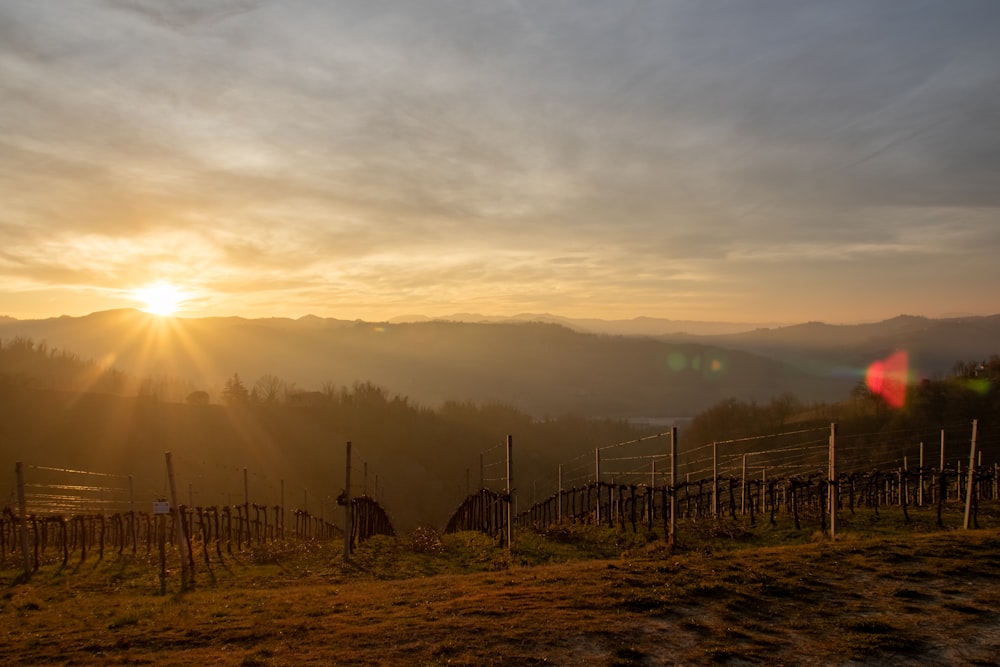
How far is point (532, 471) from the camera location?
13438cm

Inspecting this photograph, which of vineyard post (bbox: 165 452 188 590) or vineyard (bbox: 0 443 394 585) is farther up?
vineyard post (bbox: 165 452 188 590)

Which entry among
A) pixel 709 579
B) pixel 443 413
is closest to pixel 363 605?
pixel 709 579

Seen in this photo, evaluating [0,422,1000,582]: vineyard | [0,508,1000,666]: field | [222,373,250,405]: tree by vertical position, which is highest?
[0,508,1000,666]: field

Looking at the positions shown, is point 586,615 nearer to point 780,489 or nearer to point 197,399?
point 780,489

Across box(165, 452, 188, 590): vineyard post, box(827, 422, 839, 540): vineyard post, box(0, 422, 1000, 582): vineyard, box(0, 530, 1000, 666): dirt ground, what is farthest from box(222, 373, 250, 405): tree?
box(827, 422, 839, 540): vineyard post

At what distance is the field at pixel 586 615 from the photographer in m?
8.34

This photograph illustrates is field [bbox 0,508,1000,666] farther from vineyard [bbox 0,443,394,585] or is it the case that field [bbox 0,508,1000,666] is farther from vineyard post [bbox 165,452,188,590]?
vineyard [bbox 0,443,394,585]

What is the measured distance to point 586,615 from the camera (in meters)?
9.62

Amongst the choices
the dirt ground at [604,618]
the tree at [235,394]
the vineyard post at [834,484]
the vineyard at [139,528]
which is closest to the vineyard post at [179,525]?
the vineyard at [139,528]

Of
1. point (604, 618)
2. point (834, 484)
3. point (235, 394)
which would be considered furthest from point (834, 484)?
point (235, 394)

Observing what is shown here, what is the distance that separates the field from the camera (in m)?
8.34

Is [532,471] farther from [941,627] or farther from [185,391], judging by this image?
[941,627]

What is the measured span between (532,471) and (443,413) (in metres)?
31.2

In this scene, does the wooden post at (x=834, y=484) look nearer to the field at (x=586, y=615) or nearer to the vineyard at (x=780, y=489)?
the vineyard at (x=780, y=489)
